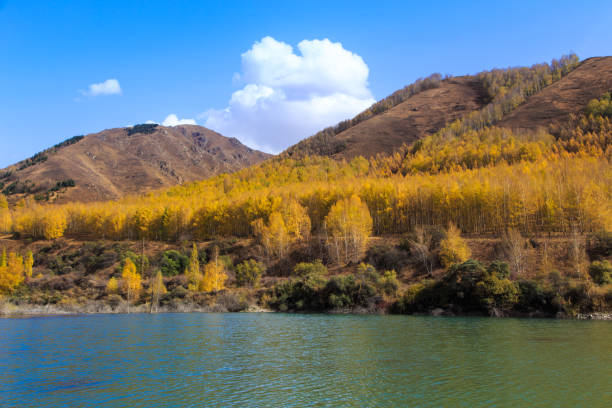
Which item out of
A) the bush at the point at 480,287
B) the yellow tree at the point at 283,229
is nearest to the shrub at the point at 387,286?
the bush at the point at 480,287

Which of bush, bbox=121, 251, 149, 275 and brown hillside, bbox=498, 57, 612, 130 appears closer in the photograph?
bush, bbox=121, 251, 149, 275

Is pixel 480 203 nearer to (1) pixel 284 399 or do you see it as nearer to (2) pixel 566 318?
(2) pixel 566 318

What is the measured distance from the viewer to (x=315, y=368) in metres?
20.6

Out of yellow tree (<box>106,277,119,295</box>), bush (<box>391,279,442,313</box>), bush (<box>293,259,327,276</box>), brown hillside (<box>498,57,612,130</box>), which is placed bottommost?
bush (<box>391,279,442,313</box>)

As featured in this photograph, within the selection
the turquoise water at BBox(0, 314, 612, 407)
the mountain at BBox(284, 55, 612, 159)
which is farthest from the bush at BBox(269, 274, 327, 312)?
the mountain at BBox(284, 55, 612, 159)

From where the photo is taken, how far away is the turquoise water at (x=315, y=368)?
15555 mm

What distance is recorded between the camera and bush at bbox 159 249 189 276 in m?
77.7

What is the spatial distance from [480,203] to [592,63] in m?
153

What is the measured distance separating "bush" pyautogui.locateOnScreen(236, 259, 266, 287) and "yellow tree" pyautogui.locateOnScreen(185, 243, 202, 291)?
701 cm

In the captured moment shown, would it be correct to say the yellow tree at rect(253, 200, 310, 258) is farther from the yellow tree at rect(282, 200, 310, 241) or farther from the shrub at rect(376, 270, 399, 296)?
the shrub at rect(376, 270, 399, 296)

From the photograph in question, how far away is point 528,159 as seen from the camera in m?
102

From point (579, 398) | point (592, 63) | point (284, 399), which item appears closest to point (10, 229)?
point (284, 399)

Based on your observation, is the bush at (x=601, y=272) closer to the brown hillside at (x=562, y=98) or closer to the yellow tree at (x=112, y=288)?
the yellow tree at (x=112, y=288)

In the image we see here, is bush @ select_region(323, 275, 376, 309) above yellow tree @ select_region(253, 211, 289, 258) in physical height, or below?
below
